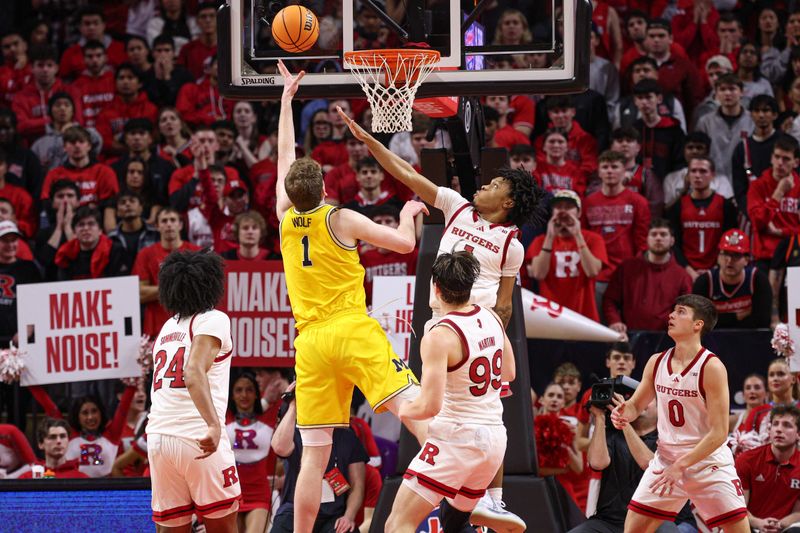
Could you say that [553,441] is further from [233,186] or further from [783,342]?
[233,186]

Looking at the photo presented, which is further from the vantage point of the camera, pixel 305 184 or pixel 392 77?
pixel 392 77

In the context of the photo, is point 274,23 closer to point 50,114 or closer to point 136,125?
point 136,125

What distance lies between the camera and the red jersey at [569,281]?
1212cm

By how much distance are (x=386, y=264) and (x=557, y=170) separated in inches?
90.6

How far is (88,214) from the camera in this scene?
41.7ft

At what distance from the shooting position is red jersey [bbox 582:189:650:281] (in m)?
12.8

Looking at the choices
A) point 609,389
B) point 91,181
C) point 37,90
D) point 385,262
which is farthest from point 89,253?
point 609,389

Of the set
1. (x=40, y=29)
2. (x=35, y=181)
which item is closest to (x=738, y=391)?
(x=35, y=181)

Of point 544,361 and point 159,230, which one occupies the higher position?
point 159,230

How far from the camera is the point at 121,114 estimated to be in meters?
15.7

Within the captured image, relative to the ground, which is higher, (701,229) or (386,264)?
(701,229)

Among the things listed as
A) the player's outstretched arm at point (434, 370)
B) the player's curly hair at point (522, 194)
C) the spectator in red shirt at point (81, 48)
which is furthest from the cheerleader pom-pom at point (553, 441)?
the spectator in red shirt at point (81, 48)

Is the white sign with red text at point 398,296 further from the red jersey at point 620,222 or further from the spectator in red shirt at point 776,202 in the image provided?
the spectator in red shirt at point 776,202

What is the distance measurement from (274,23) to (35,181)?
7.02 m
